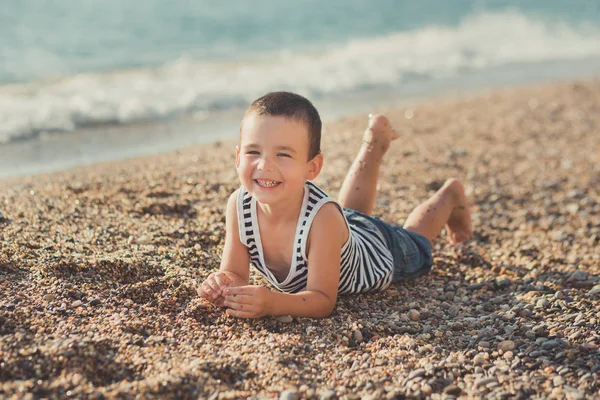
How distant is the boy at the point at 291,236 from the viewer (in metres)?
3.01

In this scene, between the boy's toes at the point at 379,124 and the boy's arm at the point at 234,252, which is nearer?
the boy's arm at the point at 234,252

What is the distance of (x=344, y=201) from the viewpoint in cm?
433

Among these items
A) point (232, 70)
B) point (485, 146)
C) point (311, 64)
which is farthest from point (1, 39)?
point (485, 146)

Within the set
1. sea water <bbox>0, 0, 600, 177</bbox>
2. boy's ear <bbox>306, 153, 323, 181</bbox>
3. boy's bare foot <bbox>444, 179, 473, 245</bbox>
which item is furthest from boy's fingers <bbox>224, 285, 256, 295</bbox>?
sea water <bbox>0, 0, 600, 177</bbox>

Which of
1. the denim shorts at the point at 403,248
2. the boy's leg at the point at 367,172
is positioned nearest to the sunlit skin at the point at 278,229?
the denim shorts at the point at 403,248

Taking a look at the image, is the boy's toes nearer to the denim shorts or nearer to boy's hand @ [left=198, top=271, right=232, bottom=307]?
the denim shorts

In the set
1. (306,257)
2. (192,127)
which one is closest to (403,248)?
(306,257)

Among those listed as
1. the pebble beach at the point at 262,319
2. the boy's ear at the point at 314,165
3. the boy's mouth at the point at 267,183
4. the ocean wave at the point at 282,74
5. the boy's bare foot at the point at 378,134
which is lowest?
the pebble beach at the point at 262,319

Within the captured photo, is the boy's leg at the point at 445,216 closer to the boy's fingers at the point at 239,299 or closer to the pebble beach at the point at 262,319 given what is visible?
the pebble beach at the point at 262,319

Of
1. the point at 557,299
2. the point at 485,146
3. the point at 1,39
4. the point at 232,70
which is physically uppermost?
the point at 1,39

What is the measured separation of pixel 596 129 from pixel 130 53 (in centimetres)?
1055

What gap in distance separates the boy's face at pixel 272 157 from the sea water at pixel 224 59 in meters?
4.21

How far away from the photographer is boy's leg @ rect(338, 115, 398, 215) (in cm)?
430

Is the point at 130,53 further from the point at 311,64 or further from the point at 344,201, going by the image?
the point at 344,201
